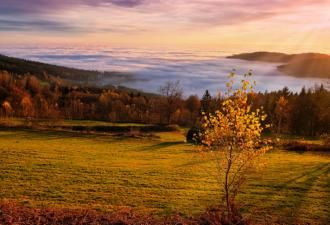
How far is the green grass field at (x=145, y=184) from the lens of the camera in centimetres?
A: 1041

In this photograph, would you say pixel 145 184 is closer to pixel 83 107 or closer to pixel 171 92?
pixel 171 92

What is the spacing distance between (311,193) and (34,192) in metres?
15.8

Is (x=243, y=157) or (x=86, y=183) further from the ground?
(x=243, y=157)

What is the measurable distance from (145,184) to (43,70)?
536ft

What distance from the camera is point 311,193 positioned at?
1234 centimetres

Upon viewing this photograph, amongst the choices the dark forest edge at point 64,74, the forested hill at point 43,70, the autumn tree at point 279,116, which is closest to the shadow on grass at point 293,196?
the autumn tree at point 279,116

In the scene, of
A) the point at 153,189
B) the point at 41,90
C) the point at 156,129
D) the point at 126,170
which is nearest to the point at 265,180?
the point at 153,189

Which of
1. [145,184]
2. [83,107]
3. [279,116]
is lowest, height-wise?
[145,184]

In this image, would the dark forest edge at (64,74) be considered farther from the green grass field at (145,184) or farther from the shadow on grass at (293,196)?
the shadow on grass at (293,196)

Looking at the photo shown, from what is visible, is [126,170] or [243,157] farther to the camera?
[126,170]

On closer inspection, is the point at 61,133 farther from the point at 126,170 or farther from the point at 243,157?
the point at 243,157

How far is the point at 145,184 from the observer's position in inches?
525

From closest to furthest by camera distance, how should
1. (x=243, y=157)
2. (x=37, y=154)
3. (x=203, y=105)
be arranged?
(x=243, y=157) → (x=37, y=154) → (x=203, y=105)

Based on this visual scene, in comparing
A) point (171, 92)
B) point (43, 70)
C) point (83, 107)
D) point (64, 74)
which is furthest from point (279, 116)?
point (64, 74)
